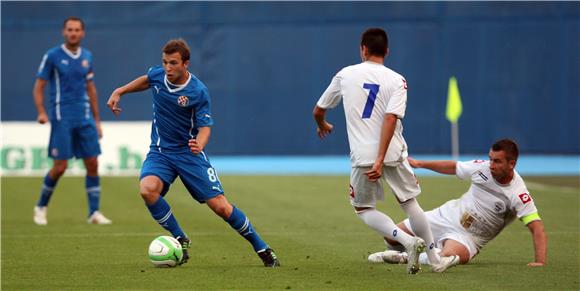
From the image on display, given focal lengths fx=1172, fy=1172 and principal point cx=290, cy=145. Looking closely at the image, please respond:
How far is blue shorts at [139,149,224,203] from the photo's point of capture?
916 cm

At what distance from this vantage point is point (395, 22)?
2992 centimetres

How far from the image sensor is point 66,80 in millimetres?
13391

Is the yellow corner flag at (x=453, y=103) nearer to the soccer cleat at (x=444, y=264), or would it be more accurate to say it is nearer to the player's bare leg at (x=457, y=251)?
the player's bare leg at (x=457, y=251)

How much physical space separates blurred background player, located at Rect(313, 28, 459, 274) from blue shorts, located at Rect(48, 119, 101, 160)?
538 cm

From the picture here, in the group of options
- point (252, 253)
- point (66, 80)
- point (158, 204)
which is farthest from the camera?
point (66, 80)

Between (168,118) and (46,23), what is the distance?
22.2 metres

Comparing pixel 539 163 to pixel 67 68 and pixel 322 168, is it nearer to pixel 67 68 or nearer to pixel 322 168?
pixel 322 168

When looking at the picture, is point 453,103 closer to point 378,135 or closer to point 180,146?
point 180,146

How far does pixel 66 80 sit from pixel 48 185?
1230mm

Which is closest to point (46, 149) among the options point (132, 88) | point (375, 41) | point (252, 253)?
point (252, 253)

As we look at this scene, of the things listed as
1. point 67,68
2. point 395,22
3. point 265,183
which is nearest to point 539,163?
point 395,22

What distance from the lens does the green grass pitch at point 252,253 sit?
8141 millimetres

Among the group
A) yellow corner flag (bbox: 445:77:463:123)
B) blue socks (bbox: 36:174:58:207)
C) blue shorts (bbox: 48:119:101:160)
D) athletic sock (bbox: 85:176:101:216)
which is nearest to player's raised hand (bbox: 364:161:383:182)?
blue shorts (bbox: 48:119:101:160)

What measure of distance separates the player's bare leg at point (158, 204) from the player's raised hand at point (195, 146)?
44cm
